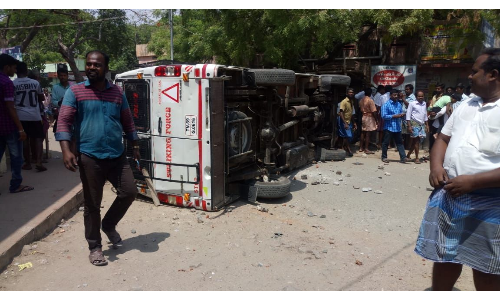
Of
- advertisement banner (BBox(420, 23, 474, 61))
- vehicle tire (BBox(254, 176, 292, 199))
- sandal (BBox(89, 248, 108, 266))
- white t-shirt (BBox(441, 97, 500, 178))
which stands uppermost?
advertisement banner (BBox(420, 23, 474, 61))

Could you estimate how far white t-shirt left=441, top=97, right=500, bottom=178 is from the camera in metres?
2.43

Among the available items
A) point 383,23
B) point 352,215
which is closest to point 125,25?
point 383,23

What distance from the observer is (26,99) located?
248 inches

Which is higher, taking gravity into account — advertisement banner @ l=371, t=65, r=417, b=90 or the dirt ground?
advertisement banner @ l=371, t=65, r=417, b=90

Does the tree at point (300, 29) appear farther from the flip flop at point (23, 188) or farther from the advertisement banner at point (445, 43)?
the flip flop at point (23, 188)

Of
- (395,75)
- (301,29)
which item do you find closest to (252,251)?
(301,29)

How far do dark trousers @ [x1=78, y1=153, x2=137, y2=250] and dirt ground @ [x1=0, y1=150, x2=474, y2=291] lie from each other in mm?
363

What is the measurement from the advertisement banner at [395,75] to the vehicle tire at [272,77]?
7.44 meters

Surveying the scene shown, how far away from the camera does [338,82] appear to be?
8617 millimetres

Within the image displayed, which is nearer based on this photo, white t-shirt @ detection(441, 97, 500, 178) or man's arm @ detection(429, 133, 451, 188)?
white t-shirt @ detection(441, 97, 500, 178)

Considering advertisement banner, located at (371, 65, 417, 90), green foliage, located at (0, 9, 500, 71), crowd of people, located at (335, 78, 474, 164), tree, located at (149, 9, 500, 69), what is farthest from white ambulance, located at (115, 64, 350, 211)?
advertisement banner, located at (371, 65, 417, 90)

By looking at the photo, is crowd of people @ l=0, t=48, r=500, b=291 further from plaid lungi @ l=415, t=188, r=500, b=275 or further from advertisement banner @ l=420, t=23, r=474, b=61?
advertisement banner @ l=420, t=23, r=474, b=61

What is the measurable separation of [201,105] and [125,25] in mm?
20858
